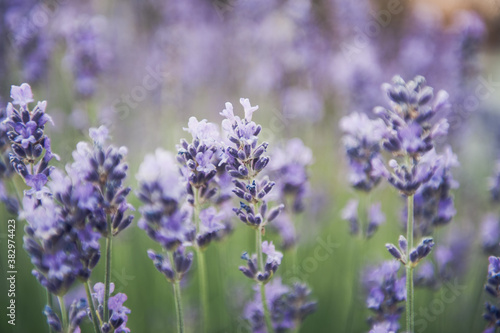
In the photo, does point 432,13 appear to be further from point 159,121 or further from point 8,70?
point 8,70

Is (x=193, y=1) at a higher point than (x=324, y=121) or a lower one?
higher

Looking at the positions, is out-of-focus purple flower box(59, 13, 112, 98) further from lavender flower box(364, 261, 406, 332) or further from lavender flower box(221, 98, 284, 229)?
lavender flower box(364, 261, 406, 332)

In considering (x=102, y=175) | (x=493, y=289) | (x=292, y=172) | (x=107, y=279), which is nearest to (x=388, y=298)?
(x=493, y=289)

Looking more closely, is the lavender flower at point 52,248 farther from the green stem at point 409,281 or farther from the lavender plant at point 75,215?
the green stem at point 409,281

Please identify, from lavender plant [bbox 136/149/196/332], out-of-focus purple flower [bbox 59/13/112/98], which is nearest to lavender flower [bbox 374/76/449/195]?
lavender plant [bbox 136/149/196/332]

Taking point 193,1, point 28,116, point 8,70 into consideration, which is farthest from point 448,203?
point 193,1

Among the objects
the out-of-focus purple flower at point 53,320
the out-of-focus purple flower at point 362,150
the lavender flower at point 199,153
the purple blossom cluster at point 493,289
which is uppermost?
the out-of-focus purple flower at point 362,150

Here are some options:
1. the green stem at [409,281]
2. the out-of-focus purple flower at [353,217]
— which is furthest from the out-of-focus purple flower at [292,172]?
the green stem at [409,281]

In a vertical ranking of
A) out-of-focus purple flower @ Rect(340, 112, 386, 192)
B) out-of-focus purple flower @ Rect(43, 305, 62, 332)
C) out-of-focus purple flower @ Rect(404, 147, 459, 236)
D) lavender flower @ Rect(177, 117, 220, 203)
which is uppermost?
out-of-focus purple flower @ Rect(340, 112, 386, 192)

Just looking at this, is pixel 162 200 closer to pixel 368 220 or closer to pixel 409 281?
pixel 409 281
